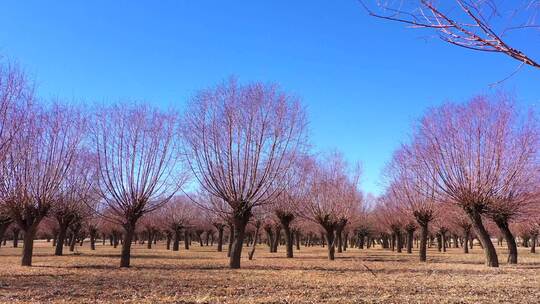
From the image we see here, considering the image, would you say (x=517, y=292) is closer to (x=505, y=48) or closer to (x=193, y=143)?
(x=505, y=48)

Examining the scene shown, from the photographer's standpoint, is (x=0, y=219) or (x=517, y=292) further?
(x=0, y=219)

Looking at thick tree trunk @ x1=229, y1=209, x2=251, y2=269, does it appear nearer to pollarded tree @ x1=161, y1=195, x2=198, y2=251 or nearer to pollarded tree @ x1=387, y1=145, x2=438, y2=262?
pollarded tree @ x1=387, y1=145, x2=438, y2=262

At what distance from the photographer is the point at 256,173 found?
2134 centimetres

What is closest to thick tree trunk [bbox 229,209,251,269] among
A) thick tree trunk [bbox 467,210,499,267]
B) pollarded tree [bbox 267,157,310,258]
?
pollarded tree [bbox 267,157,310,258]

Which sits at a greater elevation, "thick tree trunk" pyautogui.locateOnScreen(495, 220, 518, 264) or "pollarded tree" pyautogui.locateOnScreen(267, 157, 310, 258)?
"pollarded tree" pyautogui.locateOnScreen(267, 157, 310, 258)

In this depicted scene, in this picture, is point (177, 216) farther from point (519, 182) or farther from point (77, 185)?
point (519, 182)

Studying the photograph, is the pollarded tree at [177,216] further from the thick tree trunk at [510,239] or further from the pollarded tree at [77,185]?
the thick tree trunk at [510,239]

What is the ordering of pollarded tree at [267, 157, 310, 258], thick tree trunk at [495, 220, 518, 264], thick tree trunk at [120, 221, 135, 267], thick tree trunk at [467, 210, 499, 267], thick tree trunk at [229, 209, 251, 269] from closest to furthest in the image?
1. thick tree trunk at [229, 209, 251, 269]
2. thick tree trunk at [120, 221, 135, 267]
3. thick tree trunk at [467, 210, 499, 267]
4. thick tree trunk at [495, 220, 518, 264]
5. pollarded tree at [267, 157, 310, 258]

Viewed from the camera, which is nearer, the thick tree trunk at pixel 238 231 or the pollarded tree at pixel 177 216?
the thick tree trunk at pixel 238 231

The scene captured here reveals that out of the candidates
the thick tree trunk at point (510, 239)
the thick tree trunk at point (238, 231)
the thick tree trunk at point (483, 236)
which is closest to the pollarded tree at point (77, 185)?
the thick tree trunk at point (238, 231)

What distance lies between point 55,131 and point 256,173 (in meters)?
10.1

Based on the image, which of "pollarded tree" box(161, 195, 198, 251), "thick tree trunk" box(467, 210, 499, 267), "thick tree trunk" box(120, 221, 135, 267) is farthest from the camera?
"pollarded tree" box(161, 195, 198, 251)

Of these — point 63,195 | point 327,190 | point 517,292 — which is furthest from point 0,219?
point 517,292

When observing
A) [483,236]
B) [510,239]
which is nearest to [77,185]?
[483,236]
